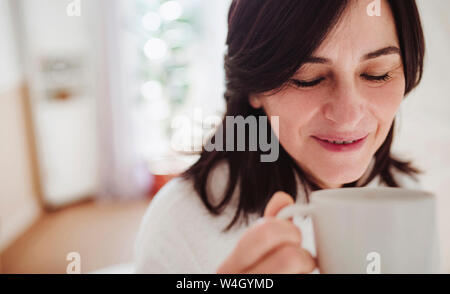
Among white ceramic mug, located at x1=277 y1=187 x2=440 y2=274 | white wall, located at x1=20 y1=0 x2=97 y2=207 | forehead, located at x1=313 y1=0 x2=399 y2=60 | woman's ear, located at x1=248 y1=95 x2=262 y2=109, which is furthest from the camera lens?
white wall, located at x1=20 y1=0 x2=97 y2=207

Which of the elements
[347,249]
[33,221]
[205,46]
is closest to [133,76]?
[205,46]

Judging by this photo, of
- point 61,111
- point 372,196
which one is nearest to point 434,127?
point 372,196

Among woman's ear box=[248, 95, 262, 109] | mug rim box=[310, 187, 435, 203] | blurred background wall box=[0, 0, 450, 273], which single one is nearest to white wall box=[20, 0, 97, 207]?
blurred background wall box=[0, 0, 450, 273]

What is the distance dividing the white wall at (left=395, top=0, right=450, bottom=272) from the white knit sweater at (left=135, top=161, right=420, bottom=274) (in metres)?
0.14

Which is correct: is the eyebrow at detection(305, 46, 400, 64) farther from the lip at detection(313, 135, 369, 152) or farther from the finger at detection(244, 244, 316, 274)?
the finger at detection(244, 244, 316, 274)

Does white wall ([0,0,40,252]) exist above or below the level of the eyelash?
below

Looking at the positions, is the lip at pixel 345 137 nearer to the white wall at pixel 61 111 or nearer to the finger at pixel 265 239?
the finger at pixel 265 239

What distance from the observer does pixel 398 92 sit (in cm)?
46

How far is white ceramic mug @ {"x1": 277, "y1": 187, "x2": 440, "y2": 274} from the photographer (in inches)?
11.2

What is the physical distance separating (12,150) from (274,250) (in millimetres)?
1892

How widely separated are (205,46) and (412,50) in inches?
68.4

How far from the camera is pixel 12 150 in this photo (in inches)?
73.9

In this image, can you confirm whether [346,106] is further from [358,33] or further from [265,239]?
[265,239]

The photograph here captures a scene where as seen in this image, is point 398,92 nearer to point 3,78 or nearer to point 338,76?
point 338,76
